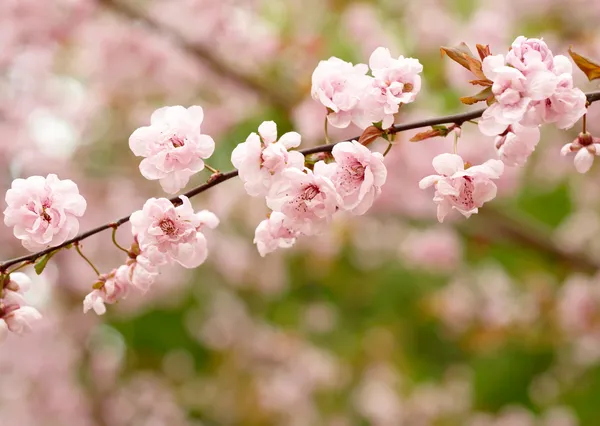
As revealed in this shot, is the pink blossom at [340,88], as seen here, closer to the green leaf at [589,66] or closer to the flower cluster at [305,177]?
the flower cluster at [305,177]

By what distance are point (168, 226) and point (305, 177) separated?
0.13 m

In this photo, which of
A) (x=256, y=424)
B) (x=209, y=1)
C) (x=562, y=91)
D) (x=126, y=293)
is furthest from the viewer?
(x=256, y=424)

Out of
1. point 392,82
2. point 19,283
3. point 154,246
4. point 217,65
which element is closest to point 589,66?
point 392,82

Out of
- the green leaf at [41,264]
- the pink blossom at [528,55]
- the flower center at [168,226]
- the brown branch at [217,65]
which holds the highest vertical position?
the pink blossom at [528,55]

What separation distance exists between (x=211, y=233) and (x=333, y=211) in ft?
5.47

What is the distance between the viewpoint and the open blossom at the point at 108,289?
0.63 metres

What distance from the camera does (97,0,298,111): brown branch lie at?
1.62 meters

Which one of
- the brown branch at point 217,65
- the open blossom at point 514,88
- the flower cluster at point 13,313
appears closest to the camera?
the open blossom at point 514,88

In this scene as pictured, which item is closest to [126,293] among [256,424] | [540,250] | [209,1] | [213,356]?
[209,1]

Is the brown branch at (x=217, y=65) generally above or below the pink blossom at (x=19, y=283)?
below

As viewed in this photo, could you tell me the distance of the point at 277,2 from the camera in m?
2.13

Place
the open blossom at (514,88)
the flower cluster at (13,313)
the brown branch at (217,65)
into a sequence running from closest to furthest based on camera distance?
the open blossom at (514,88) < the flower cluster at (13,313) < the brown branch at (217,65)

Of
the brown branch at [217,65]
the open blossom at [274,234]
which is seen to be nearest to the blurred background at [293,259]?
the brown branch at [217,65]

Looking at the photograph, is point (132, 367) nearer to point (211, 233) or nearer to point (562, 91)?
point (211, 233)
